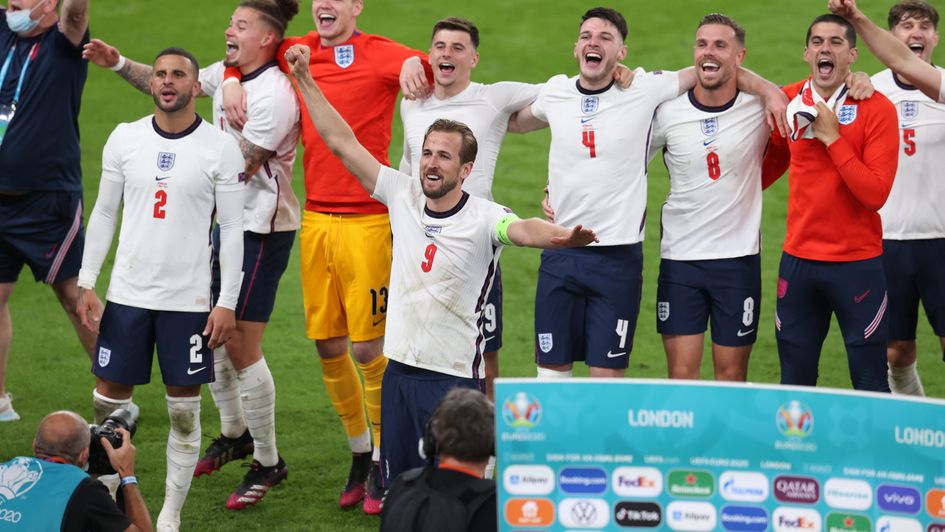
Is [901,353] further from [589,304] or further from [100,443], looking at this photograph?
[100,443]

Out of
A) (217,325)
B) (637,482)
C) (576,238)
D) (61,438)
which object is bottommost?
(61,438)

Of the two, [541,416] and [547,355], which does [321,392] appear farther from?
[541,416]

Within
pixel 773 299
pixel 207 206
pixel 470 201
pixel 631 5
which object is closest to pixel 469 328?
pixel 470 201

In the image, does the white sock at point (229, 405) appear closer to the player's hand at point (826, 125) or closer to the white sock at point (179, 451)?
the white sock at point (179, 451)

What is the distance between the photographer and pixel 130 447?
16.6 feet

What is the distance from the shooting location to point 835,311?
6340 mm

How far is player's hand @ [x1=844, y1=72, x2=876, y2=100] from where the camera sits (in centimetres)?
609

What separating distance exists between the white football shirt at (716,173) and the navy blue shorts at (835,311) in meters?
0.32

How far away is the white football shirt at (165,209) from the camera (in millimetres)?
5965

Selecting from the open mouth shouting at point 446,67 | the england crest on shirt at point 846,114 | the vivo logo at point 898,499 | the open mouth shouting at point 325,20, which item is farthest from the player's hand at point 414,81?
the vivo logo at point 898,499

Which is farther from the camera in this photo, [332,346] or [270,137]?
[332,346]

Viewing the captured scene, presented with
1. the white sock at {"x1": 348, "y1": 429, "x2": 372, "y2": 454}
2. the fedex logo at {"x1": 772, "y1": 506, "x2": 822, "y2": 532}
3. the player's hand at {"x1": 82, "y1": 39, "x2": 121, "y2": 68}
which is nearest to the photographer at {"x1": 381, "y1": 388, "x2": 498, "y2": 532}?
the fedex logo at {"x1": 772, "y1": 506, "x2": 822, "y2": 532}

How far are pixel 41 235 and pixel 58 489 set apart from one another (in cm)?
353

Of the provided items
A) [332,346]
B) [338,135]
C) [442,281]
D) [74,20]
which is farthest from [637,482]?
[74,20]
